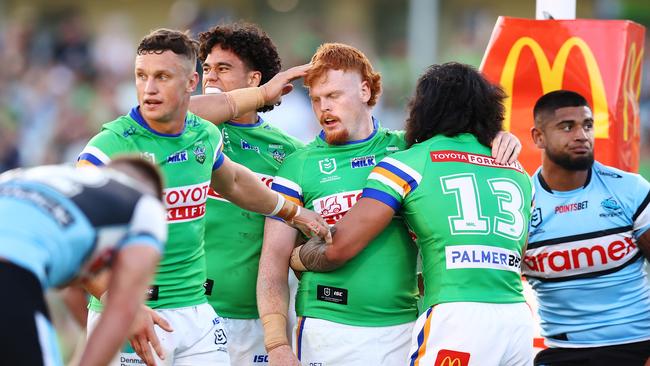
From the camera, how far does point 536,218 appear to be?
615cm

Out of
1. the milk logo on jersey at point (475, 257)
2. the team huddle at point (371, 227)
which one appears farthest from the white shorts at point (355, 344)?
the milk logo on jersey at point (475, 257)

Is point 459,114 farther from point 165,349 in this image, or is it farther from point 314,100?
point 165,349

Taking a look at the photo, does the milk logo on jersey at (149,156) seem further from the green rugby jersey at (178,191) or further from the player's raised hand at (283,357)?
the player's raised hand at (283,357)

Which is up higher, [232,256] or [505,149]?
[505,149]

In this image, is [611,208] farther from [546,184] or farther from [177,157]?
[177,157]

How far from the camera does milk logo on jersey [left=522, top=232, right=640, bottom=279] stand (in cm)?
599

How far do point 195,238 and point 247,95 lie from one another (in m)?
1.13

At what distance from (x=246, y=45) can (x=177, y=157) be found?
1596 millimetres

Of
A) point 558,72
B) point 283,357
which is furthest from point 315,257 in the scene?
point 558,72

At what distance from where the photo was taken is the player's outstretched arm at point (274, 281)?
5.80 metres

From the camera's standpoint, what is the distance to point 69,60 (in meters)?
17.0

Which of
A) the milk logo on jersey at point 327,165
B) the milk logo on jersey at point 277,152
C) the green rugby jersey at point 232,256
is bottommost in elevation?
the green rugby jersey at point 232,256

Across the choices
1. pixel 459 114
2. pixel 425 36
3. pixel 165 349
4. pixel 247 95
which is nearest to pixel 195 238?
pixel 165 349

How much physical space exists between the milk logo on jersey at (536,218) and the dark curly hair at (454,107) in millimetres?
687
